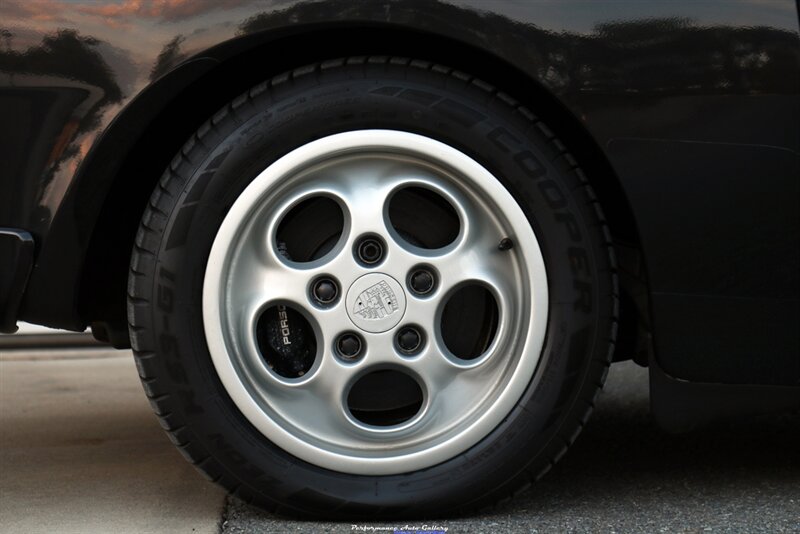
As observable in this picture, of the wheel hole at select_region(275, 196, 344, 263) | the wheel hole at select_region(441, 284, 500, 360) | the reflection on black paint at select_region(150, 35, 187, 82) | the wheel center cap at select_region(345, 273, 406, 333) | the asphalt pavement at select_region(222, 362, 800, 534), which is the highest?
the reflection on black paint at select_region(150, 35, 187, 82)

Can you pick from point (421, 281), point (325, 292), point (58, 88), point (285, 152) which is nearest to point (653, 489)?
point (421, 281)

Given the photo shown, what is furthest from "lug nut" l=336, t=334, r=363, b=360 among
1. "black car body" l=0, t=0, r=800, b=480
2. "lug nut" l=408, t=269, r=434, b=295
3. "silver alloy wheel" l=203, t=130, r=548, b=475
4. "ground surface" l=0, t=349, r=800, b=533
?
"black car body" l=0, t=0, r=800, b=480

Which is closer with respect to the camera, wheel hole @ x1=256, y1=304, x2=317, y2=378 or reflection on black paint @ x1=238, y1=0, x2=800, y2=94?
reflection on black paint @ x1=238, y1=0, x2=800, y2=94

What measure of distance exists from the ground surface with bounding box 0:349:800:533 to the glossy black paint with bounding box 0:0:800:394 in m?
0.37

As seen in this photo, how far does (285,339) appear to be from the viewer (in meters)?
1.99

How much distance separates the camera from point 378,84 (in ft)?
6.33

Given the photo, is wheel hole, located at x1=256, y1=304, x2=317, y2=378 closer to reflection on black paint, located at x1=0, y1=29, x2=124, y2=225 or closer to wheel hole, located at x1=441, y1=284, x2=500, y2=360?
wheel hole, located at x1=441, y1=284, x2=500, y2=360

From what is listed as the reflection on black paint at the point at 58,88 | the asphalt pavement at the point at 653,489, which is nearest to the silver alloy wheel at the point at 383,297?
the asphalt pavement at the point at 653,489

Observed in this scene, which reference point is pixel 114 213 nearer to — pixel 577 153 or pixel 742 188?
pixel 577 153

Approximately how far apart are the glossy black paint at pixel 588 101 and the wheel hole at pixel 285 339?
34cm

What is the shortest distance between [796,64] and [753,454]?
38.6 inches

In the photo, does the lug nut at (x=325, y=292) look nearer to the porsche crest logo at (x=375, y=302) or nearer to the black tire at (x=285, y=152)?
the porsche crest logo at (x=375, y=302)

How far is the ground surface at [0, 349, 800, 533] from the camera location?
2.00 meters

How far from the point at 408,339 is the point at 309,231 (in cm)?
26
